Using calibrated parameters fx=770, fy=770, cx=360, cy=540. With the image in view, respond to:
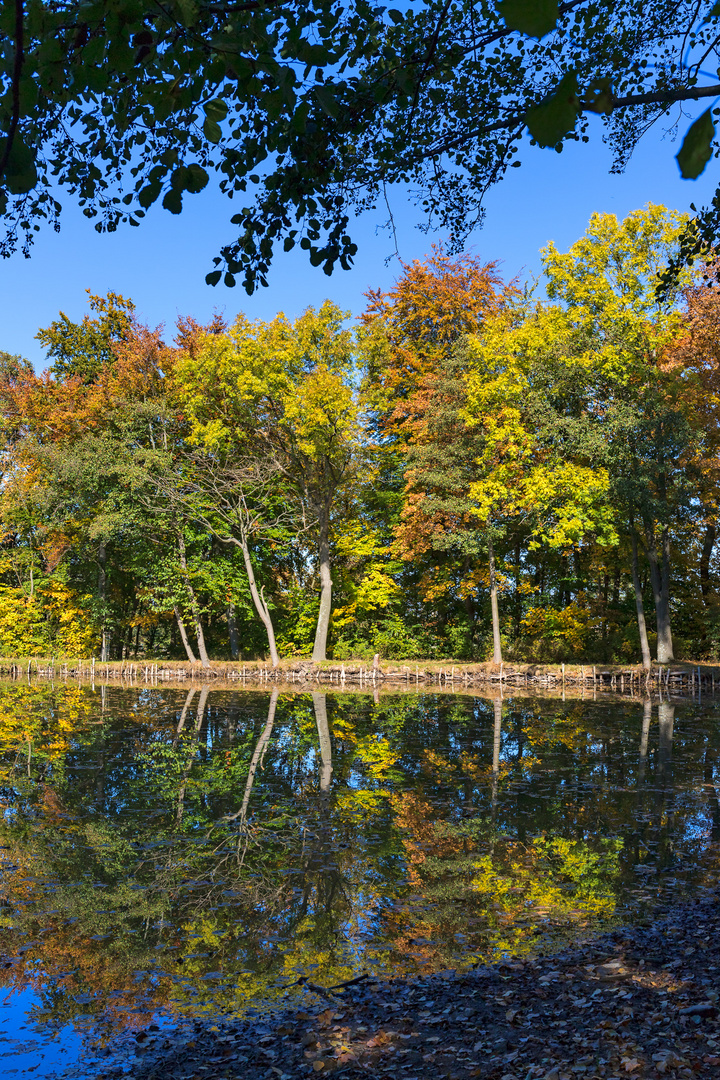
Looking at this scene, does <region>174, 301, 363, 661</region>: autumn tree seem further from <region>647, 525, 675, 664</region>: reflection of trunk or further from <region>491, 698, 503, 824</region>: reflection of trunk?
<region>647, 525, 675, 664</region>: reflection of trunk

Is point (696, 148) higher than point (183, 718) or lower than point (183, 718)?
higher

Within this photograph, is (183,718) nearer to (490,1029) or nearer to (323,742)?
(323,742)

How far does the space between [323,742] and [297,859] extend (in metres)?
7.61

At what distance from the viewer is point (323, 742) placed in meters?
15.5

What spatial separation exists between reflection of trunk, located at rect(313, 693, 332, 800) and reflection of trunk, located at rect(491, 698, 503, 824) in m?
2.35

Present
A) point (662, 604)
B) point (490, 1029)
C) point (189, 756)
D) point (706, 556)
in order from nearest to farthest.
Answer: point (490, 1029) → point (189, 756) → point (662, 604) → point (706, 556)

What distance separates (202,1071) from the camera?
410 cm

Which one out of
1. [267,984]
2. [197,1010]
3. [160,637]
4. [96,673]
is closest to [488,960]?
[267,984]

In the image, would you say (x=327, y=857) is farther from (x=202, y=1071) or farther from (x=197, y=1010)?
(x=202, y=1071)

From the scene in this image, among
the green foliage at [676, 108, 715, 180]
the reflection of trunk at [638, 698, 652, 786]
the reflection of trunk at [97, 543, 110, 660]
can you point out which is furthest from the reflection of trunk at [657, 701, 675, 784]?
the reflection of trunk at [97, 543, 110, 660]

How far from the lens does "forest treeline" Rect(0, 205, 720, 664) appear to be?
27172 mm

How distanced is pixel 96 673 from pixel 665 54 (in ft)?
106

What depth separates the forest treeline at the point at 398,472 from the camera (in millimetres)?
27172

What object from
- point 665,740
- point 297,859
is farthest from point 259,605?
point 297,859
